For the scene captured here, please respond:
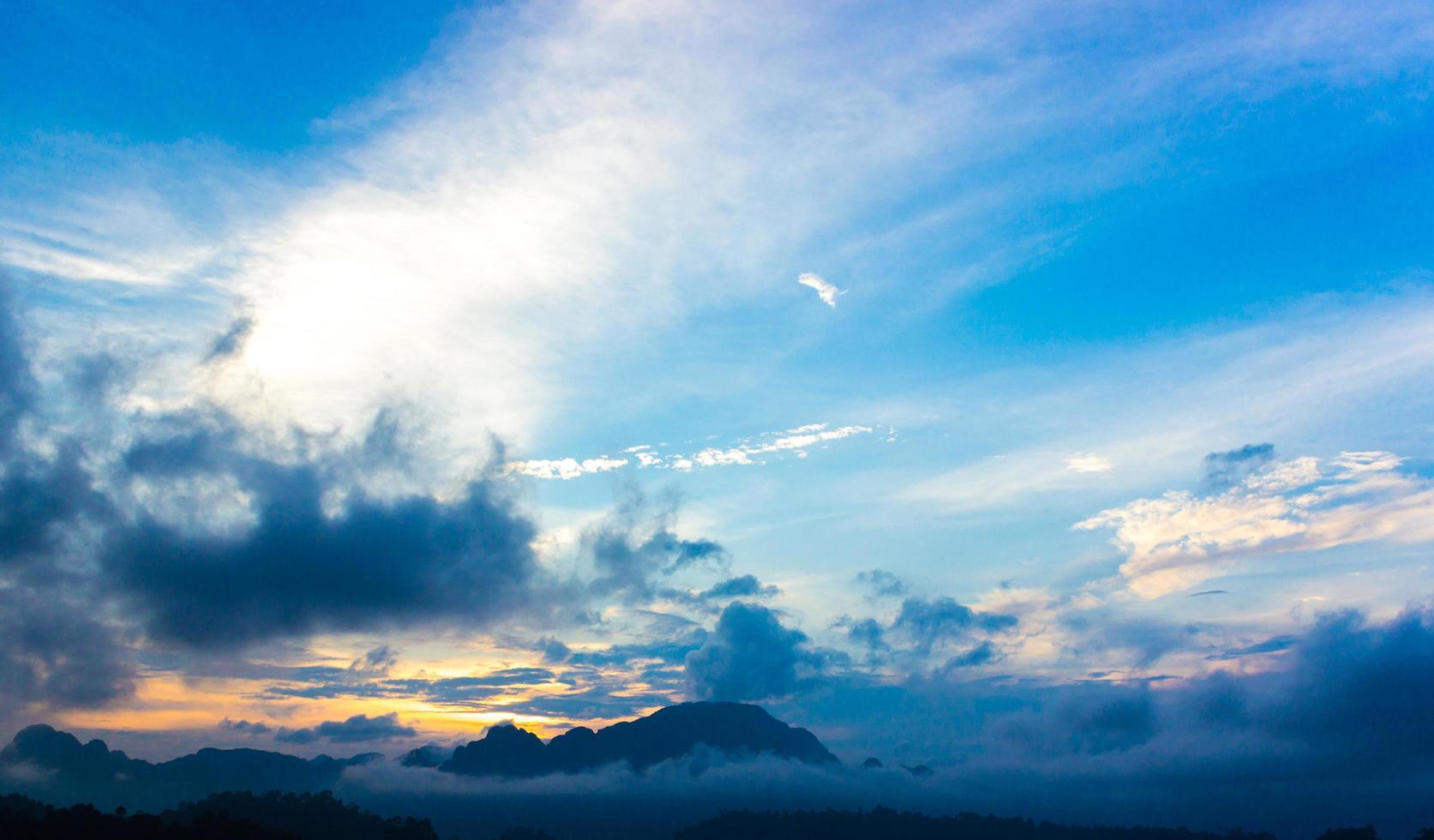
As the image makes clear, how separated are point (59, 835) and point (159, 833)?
729 inches

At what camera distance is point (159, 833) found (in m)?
193

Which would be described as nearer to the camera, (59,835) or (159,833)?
(59,835)

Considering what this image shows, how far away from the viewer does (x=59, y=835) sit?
7121 inches
